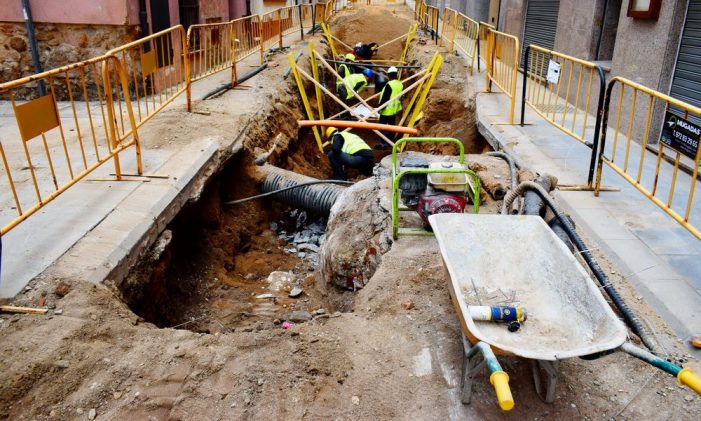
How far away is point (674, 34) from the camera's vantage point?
7.06 metres

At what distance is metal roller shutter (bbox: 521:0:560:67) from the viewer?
1185cm

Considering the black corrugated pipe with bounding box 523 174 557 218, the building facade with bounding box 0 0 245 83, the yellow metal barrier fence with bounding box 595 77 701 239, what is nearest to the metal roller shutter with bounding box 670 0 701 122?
the yellow metal barrier fence with bounding box 595 77 701 239

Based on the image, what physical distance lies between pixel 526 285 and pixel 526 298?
117 mm

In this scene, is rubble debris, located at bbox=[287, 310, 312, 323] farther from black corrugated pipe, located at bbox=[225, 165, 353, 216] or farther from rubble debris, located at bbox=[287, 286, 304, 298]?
black corrugated pipe, located at bbox=[225, 165, 353, 216]

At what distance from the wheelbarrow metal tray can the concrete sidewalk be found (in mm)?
955

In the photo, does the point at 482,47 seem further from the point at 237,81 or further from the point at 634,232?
the point at 634,232

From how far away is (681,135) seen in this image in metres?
4.43

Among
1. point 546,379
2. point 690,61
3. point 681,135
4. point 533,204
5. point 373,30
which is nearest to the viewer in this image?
point 546,379

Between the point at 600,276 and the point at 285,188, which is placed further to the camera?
the point at 285,188

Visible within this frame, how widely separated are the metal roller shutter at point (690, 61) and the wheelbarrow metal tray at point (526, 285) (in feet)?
14.8

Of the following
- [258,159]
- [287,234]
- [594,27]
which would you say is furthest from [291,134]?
[594,27]

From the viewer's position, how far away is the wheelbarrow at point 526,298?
268 cm

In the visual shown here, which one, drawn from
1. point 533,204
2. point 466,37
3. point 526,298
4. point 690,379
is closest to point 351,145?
point 533,204

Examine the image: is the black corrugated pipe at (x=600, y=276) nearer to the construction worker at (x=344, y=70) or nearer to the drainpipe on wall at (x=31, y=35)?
the construction worker at (x=344, y=70)
